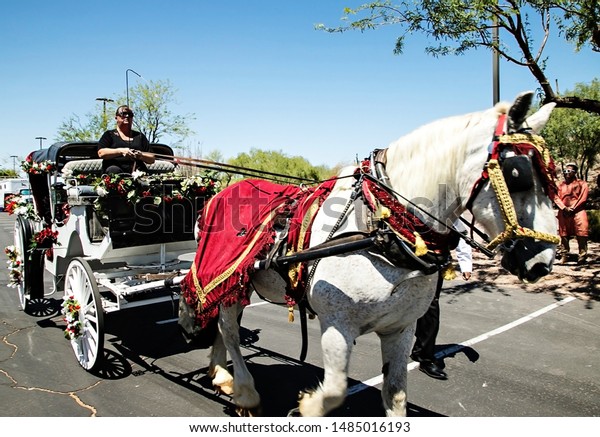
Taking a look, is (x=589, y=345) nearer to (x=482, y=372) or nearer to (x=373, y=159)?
(x=482, y=372)

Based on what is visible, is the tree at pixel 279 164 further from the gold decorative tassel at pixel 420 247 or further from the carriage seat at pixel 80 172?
the gold decorative tassel at pixel 420 247

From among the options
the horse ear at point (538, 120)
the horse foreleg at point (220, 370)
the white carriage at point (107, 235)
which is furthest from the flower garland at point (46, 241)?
the horse ear at point (538, 120)

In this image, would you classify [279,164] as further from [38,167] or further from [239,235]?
[239,235]

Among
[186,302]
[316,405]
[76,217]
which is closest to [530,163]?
[316,405]

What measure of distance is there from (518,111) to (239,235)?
2.07 metres

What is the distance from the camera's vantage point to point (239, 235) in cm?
351

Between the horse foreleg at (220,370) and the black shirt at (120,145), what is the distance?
2262 millimetres

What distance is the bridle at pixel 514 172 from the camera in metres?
2.24

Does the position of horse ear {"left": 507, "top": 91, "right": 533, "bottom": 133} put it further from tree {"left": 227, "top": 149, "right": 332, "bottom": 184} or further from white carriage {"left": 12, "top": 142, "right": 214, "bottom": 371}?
tree {"left": 227, "top": 149, "right": 332, "bottom": 184}

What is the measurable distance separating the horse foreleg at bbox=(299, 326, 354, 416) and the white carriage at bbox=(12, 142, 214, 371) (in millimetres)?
1965

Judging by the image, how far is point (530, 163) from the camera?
2256 millimetres

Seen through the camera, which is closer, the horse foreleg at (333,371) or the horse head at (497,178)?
the horse head at (497,178)

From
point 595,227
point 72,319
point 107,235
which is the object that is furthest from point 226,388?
point 595,227

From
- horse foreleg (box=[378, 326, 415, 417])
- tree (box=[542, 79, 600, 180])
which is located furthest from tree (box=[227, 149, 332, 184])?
horse foreleg (box=[378, 326, 415, 417])
